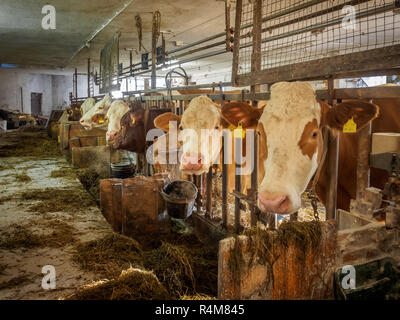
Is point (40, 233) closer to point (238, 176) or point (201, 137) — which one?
point (201, 137)

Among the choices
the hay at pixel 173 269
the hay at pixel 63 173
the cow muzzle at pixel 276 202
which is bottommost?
the hay at pixel 173 269

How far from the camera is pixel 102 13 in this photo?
7.74 m

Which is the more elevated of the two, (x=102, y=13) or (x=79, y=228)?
(x=102, y=13)

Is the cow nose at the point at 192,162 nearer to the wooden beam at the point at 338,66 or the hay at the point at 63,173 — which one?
the wooden beam at the point at 338,66

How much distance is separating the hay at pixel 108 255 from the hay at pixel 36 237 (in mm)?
296

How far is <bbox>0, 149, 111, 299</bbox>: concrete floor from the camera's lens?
241cm

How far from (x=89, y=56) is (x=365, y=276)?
580 inches

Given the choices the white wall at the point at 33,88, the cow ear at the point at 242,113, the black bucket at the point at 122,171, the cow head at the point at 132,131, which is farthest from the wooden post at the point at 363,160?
the white wall at the point at 33,88

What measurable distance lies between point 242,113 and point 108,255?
5.72 ft

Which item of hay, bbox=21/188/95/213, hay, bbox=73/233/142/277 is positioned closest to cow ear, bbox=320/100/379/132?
hay, bbox=73/233/142/277

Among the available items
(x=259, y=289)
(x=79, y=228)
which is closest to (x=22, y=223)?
(x=79, y=228)

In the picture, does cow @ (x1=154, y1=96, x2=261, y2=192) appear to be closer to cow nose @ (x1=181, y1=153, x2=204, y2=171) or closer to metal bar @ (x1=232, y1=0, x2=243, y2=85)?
cow nose @ (x1=181, y1=153, x2=204, y2=171)

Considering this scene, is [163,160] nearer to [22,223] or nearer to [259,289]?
[22,223]

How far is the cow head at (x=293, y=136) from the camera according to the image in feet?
Result: 6.56
